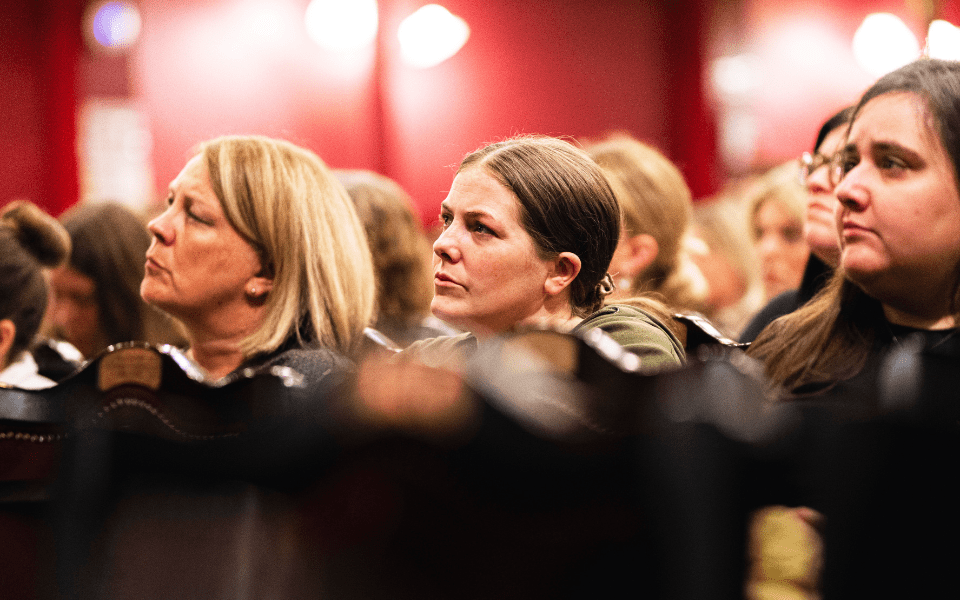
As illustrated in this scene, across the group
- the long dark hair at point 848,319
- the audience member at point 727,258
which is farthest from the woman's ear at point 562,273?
the audience member at point 727,258

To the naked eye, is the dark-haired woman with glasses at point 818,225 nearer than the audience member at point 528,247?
No

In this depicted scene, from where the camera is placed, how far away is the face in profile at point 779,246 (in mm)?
2756

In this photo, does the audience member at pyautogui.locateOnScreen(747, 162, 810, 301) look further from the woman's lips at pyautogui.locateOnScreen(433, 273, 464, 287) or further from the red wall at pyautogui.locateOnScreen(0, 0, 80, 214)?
the red wall at pyautogui.locateOnScreen(0, 0, 80, 214)

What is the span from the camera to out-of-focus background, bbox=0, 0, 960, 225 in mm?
4977

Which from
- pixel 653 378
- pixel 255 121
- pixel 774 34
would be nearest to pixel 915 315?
pixel 653 378

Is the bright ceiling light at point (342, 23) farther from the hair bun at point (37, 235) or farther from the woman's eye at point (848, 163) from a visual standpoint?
the woman's eye at point (848, 163)

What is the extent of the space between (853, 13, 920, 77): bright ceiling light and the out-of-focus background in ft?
0.03

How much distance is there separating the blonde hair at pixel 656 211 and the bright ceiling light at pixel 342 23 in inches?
137

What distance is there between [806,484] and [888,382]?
12cm

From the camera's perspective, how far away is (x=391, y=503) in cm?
90

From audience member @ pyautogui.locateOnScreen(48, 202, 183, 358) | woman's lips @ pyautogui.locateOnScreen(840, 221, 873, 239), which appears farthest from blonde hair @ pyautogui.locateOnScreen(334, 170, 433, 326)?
woman's lips @ pyautogui.locateOnScreen(840, 221, 873, 239)

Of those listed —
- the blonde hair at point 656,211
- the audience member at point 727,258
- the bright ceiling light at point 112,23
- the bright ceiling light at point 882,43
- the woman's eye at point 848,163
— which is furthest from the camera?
the bright ceiling light at point 882,43

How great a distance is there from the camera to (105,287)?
241 cm

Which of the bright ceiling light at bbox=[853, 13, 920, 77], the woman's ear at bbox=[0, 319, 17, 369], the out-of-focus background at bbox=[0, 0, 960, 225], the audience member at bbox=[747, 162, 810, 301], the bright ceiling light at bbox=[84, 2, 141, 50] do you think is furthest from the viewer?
the bright ceiling light at bbox=[853, 13, 920, 77]
